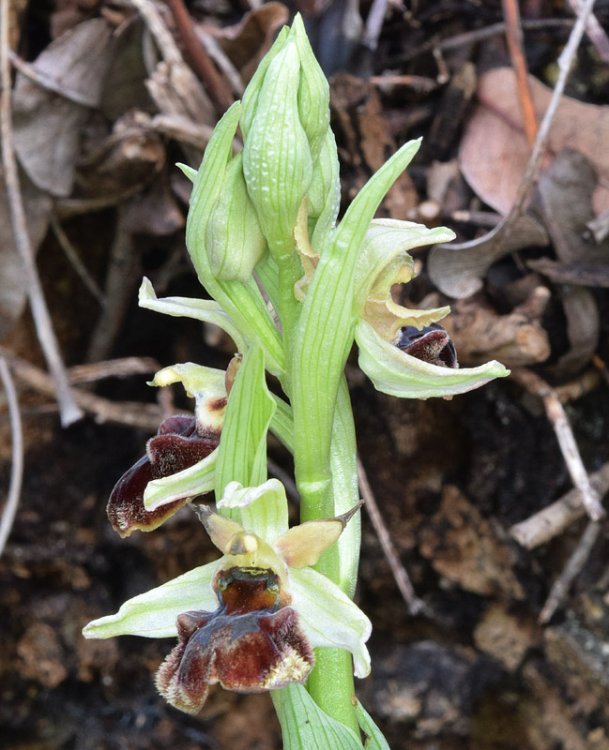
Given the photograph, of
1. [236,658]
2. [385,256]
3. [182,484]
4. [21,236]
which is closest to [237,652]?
[236,658]

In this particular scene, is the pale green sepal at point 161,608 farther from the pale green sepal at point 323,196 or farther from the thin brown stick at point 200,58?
the thin brown stick at point 200,58

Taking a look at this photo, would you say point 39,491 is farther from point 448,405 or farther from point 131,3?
point 131,3

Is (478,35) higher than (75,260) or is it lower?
higher

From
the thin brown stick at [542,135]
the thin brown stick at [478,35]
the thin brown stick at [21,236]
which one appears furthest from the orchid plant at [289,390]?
the thin brown stick at [478,35]

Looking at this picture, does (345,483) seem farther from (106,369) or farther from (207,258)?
(106,369)

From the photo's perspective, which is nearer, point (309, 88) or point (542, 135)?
point (309, 88)

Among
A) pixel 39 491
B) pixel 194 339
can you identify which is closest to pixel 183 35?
pixel 194 339

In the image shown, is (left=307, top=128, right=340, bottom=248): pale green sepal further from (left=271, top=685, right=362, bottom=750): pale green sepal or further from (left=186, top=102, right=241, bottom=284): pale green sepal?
(left=271, top=685, right=362, bottom=750): pale green sepal
